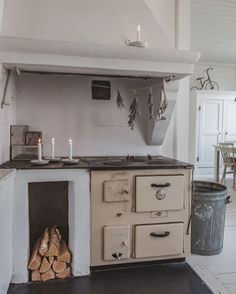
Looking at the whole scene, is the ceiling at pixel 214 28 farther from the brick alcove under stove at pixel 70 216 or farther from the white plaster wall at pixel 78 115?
the brick alcove under stove at pixel 70 216

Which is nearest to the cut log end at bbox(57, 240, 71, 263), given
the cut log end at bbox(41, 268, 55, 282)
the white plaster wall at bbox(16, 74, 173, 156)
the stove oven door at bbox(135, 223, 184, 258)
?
the cut log end at bbox(41, 268, 55, 282)

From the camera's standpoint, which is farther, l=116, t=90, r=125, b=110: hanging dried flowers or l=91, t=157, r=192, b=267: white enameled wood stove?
l=116, t=90, r=125, b=110: hanging dried flowers

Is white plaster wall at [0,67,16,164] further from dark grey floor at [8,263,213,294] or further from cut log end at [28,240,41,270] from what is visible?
dark grey floor at [8,263,213,294]

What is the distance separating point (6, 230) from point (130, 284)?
0.92m

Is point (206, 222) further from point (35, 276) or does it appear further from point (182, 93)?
point (35, 276)

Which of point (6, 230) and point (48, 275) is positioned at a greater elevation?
point (6, 230)

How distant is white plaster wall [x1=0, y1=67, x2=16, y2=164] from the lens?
7.18ft

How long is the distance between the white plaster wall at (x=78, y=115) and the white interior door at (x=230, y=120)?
4082 mm

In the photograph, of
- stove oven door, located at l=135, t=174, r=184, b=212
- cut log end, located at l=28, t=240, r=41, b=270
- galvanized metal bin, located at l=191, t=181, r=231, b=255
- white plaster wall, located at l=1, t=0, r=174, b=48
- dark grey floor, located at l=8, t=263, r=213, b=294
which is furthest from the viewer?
galvanized metal bin, located at l=191, t=181, r=231, b=255

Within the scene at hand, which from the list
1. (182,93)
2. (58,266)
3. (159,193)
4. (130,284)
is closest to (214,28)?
(182,93)

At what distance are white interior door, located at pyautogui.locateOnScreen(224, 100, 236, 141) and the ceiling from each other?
1.00 meters

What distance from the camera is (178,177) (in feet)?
7.45

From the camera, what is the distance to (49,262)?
2141 mm

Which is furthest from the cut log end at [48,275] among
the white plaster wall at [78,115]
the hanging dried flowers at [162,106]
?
the hanging dried flowers at [162,106]
